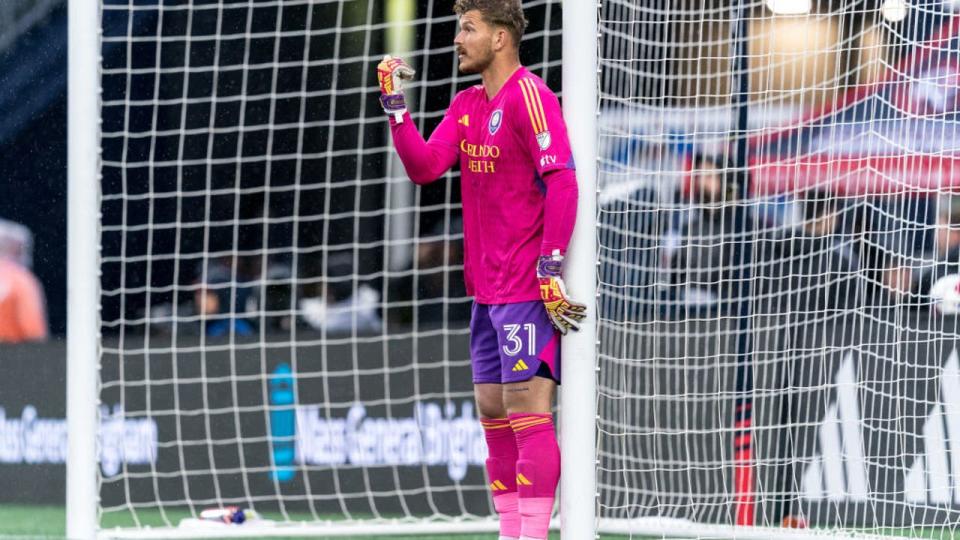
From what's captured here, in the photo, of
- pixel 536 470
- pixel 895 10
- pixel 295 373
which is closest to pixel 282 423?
pixel 295 373

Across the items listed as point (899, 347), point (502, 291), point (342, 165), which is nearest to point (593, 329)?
point (502, 291)

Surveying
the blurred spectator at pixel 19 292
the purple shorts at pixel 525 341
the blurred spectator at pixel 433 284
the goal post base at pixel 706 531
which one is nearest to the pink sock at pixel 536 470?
the purple shorts at pixel 525 341

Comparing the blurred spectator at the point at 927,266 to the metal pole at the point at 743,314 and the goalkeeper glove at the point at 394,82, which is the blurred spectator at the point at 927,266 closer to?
the metal pole at the point at 743,314

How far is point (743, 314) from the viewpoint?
22.9 ft

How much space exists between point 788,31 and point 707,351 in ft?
5.41

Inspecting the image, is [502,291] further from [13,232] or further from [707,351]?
[13,232]

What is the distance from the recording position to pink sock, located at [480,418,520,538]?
5332mm

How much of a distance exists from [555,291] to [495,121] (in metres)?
0.65

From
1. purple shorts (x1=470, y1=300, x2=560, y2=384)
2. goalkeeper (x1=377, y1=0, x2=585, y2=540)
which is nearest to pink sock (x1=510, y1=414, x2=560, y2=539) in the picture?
goalkeeper (x1=377, y1=0, x2=585, y2=540)

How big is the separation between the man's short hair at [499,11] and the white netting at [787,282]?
4.41 feet

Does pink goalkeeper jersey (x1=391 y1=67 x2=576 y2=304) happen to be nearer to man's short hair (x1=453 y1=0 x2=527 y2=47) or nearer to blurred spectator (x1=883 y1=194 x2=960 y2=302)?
man's short hair (x1=453 y1=0 x2=527 y2=47)

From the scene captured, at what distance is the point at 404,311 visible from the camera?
1008 cm

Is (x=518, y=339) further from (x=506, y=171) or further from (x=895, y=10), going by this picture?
(x=895, y=10)

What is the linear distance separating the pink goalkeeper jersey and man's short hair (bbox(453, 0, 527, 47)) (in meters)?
0.15
